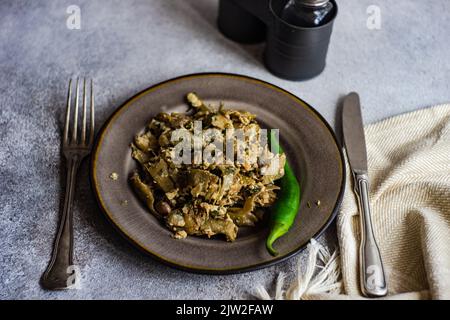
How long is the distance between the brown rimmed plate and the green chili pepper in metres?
0.02

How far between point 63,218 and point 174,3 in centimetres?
125

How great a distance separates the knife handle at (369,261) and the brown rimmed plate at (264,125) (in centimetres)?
9

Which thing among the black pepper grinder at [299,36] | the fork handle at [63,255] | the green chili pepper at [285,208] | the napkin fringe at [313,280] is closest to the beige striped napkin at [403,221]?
the napkin fringe at [313,280]

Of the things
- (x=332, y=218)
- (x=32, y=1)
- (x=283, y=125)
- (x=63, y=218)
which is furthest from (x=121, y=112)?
(x=32, y=1)

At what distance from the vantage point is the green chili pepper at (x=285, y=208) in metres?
1.49

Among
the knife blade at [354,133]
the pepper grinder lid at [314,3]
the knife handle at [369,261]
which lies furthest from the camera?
the pepper grinder lid at [314,3]

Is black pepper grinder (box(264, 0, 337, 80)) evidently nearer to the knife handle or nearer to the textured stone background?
the textured stone background

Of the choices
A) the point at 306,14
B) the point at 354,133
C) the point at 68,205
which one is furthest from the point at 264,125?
the point at 68,205

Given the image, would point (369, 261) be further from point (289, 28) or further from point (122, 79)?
point (122, 79)

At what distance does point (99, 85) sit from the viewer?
2076 millimetres

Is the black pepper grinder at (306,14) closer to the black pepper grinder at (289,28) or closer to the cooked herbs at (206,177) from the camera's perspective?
the black pepper grinder at (289,28)

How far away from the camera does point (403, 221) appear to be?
1.62 m

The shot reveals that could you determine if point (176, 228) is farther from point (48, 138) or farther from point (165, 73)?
point (165, 73)

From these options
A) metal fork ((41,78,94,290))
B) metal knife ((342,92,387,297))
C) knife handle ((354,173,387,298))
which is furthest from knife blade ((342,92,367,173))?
metal fork ((41,78,94,290))
